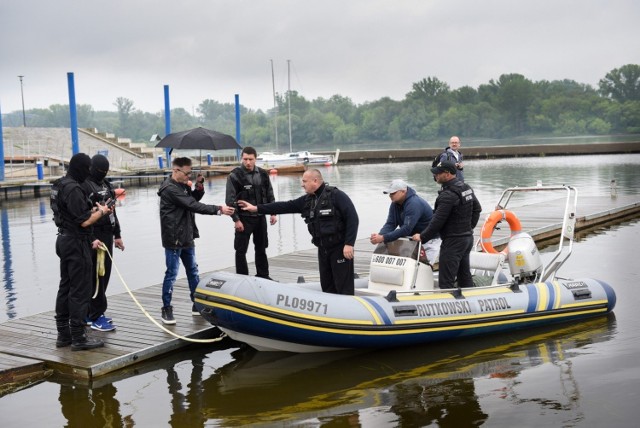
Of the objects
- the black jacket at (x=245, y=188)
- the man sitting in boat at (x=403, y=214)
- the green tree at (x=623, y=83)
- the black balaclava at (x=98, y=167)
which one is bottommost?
the man sitting in boat at (x=403, y=214)

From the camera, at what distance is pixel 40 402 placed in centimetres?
649

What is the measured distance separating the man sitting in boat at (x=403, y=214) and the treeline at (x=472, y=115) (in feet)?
362

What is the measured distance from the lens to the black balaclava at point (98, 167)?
23.8 feet

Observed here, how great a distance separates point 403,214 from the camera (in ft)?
26.4

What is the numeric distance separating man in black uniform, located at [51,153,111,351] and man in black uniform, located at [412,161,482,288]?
3274 millimetres

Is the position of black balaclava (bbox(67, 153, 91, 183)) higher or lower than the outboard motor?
higher

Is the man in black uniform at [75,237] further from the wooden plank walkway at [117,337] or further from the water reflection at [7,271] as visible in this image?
the water reflection at [7,271]

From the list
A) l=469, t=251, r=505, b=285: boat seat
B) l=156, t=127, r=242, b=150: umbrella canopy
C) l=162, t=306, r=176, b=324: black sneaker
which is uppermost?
l=156, t=127, r=242, b=150: umbrella canopy

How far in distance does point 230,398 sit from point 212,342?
4.34ft

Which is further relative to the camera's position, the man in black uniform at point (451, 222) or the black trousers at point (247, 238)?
the black trousers at point (247, 238)

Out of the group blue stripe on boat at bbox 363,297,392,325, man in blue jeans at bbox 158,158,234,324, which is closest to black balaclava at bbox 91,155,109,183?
man in blue jeans at bbox 158,158,234,324

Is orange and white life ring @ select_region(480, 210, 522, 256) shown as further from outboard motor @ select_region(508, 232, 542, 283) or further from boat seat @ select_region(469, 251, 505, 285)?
outboard motor @ select_region(508, 232, 542, 283)

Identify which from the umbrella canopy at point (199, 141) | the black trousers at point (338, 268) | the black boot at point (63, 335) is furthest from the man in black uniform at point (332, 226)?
the black boot at point (63, 335)

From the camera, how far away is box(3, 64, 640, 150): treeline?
124125mm
